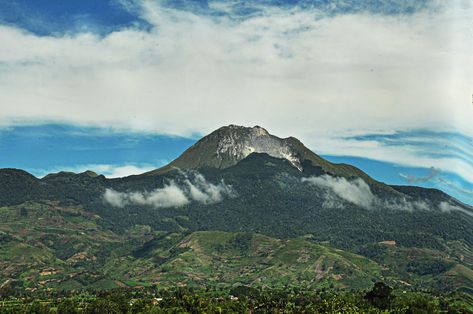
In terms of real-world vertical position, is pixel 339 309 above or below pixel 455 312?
above

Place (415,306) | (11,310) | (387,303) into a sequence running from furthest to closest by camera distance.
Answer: (11,310), (387,303), (415,306)

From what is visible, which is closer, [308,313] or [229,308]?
[308,313]

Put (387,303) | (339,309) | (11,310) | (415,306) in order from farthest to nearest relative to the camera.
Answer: (11,310) < (387,303) < (415,306) < (339,309)

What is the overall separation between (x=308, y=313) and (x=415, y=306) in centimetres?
3702

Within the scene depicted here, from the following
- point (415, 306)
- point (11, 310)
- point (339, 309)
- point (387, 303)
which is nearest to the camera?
point (339, 309)

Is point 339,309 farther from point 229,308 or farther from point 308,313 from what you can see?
point 229,308

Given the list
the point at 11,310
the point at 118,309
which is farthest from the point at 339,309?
the point at 11,310

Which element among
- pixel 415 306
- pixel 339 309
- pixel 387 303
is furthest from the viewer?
pixel 387 303

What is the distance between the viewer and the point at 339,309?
13975 centimetres

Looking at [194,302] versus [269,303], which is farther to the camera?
[269,303]

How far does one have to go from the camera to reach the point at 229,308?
180 meters

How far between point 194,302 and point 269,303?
3099cm

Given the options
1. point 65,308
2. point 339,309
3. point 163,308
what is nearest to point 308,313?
point 339,309

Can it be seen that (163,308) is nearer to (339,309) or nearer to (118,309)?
(118,309)
